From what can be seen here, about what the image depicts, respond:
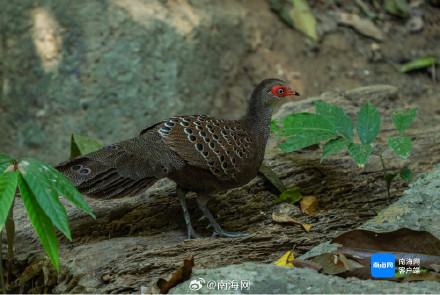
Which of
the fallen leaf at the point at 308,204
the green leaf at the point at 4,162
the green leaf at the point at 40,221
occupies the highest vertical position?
the green leaf at the point at 4,162

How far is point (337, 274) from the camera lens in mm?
3090

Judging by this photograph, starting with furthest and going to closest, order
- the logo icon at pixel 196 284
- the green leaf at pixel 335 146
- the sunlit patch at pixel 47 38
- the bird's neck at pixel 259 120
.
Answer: the sunlit patch at pixel 47 38
the bird's neck at pixel 259 120
the green leaf at pixel 335 146
the logo icon at pixel 196 284

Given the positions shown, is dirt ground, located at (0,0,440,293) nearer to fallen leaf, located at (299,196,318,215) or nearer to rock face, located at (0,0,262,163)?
fallen leaf, located at (299,196,318,215)

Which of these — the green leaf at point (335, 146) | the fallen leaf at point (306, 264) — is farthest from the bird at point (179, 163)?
the fallen leaf at point (306, 264)

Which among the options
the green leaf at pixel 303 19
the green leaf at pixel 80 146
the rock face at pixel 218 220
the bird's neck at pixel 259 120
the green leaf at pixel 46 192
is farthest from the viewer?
the green leaf at pixel 303 19

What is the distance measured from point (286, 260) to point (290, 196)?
3.10 feet

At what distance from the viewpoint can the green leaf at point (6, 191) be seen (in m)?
2.71

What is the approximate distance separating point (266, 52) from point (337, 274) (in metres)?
5.52

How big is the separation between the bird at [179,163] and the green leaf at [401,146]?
0.97 m

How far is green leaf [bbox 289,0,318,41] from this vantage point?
845 centimetres

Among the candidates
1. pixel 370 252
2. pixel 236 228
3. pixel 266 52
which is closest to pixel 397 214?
pixel 370 252

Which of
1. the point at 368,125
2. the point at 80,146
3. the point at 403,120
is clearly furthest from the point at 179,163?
the point at 403,120

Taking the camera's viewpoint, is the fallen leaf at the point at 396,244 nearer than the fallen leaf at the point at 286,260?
Yes

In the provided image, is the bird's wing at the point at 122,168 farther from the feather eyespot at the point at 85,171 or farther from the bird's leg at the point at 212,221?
the bird's leg at the point at 212,221
